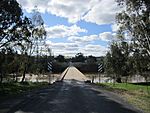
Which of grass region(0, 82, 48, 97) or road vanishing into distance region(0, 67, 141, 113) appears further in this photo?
grass region(0, 82, 48, 97)

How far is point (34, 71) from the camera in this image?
2486 inches

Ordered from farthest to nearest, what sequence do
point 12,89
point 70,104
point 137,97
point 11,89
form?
point 12,89 < point 11,89 < point 137,97 < point 70,104

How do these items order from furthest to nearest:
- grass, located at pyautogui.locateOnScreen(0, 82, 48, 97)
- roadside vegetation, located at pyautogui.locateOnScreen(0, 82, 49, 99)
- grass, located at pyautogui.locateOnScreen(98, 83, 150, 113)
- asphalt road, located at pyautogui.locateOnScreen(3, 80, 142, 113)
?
grass, located at pyautogui.locateOnScreen(0, 82, 48, 97)
roadside vegetation, located at pyautogui.locateOnScreen(0, 82, 49, 99)
grass, located at pyautogui.locateOnScreen(98, 83, 150, 113)
asphalt road, located at pyautogui.locateOnScreen(3, 80, 142, 113)

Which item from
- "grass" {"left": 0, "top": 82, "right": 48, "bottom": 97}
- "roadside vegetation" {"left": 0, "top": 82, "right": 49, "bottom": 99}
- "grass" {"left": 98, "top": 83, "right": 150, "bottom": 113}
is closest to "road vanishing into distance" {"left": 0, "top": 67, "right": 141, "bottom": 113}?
"grass" {"left": 98, "top": 83, "right": 150, "bottom": 113}

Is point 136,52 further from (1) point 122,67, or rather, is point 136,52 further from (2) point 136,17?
(1) point 122,67

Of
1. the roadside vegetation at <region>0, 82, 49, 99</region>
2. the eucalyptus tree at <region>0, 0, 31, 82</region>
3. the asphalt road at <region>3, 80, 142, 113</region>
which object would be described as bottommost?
the asphalt road at <region>3, 80, 142, 113</region>

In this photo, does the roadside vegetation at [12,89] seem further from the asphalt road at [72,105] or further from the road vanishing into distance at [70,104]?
the asphalt road at [72,105]

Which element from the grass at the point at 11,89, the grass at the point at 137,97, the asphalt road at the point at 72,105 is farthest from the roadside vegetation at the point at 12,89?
the grass at the point at 137,97

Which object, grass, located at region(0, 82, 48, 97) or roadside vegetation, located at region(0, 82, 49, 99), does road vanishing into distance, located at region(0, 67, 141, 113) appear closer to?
roadside vegetation, located at region(0, 82, 49, 99)

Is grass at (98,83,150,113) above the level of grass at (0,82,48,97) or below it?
below

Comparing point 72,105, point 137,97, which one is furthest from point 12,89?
point 72,105

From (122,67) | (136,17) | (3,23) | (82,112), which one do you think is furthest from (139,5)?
(122,67)

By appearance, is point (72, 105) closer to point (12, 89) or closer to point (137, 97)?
point (137, 97)

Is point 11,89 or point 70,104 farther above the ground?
point 11,89
